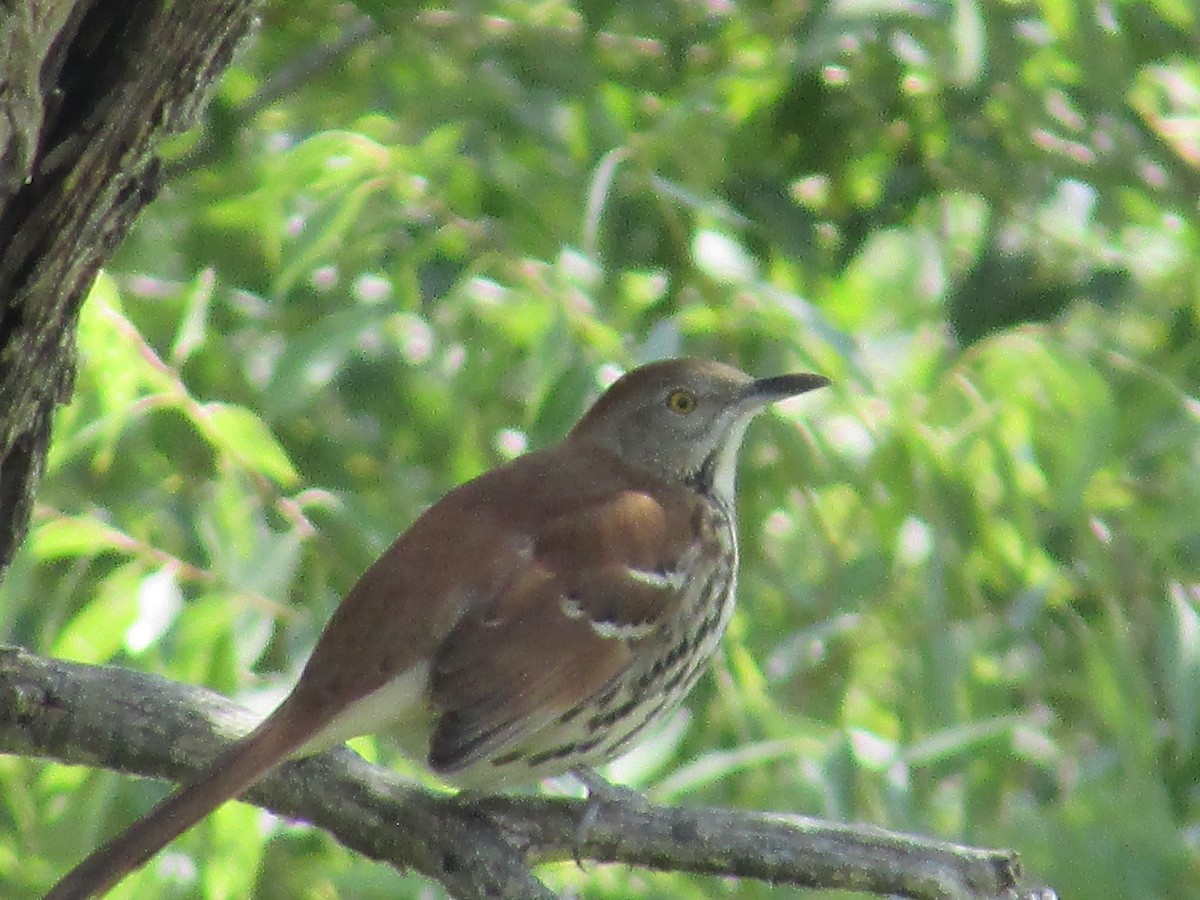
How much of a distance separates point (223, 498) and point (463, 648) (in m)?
0.66

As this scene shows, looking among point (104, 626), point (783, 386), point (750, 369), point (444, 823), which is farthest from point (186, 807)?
point (750, 369)

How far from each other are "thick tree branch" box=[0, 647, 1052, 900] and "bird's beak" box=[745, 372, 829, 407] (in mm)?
1269

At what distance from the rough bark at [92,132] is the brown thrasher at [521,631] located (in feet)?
2.78

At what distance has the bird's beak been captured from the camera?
12.6 ft

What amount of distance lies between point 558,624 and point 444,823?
0.71 m

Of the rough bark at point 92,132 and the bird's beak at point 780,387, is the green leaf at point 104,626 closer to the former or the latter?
the rough bark at point 92,132

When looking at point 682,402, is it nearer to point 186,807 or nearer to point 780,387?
point 780,387

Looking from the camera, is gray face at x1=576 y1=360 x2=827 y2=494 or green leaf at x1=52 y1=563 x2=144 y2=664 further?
gray face at x1=576 y1=360 x2=827 y2=494

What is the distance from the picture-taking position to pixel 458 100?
446 cm

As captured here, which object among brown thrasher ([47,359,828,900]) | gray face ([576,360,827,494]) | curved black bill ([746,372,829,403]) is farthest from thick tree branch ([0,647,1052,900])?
gray face ([576,360,827,494])

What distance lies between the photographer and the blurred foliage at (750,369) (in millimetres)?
3557

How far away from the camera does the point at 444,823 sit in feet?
8.67

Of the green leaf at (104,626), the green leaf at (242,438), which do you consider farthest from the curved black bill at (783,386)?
the green leaf at (104,626)

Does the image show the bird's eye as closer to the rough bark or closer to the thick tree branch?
the thick tree branch
